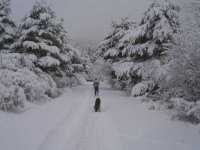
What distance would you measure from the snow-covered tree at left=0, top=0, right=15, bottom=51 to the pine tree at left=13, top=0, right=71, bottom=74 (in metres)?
1.55

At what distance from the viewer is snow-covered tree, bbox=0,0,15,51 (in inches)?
801

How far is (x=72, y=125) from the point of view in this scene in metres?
9.77

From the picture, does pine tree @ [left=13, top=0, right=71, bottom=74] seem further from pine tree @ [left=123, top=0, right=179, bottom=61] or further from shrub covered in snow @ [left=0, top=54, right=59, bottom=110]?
pine tree @ [left=123, top=0, right=179, bottom=61]

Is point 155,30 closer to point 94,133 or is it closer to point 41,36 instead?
point 41,36

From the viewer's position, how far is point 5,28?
20578 millimetres

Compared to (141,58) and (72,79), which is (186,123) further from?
(72,79)

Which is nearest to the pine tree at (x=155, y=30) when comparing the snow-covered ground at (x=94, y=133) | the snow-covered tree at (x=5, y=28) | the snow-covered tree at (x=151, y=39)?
the snow-covered tree at (x=151, y=39)

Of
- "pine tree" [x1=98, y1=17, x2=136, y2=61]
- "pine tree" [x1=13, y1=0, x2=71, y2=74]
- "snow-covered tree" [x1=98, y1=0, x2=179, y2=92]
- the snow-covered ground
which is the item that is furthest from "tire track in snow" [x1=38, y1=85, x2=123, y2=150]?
"pine tree" [x1=98, y1=17, x2=136, y2=61]

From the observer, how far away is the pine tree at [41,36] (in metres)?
17.9

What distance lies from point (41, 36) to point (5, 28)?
421 cm

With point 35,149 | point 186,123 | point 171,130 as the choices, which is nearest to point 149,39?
point 186,123

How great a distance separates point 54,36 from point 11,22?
531cm

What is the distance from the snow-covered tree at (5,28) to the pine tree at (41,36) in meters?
1.55

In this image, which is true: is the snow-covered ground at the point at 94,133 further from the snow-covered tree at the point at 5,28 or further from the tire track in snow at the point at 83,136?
the snow-covered tree at the point at 5,28
